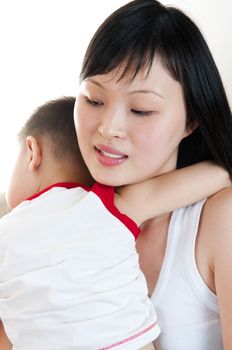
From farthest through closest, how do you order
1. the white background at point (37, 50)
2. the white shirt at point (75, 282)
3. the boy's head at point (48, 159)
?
the white background at point (37, 50) < the boy's head at point (48, 159) < the white shirt at point (75, 282)

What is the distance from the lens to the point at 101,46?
0.82m

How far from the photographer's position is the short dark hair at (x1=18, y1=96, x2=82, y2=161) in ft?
3.35

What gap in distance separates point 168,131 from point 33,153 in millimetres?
336

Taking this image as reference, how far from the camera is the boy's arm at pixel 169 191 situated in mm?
854

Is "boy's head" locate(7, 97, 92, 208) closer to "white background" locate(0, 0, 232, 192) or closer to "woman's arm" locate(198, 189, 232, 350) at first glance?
"woman's arm" locate(198, 189, 232, 350)

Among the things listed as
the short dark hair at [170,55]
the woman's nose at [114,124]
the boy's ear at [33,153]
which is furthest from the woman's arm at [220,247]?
the boy's ear at [33,153]

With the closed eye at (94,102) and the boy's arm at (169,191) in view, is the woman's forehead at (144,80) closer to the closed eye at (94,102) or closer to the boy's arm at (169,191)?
the closed eye at (94,102)

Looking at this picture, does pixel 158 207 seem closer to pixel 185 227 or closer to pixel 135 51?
pixel 185 227

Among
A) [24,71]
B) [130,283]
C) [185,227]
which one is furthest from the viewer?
[24,71]

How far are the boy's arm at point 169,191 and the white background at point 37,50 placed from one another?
93 centimetres

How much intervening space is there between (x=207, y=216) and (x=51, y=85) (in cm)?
120

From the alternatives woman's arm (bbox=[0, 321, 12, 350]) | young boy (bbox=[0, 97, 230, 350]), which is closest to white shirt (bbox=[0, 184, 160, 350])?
young boy (bbox=[0, 97, 230, 350])

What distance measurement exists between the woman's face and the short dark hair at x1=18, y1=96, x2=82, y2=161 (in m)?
0.16

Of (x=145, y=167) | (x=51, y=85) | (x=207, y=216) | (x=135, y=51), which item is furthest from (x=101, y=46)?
(x=51, y=85)
